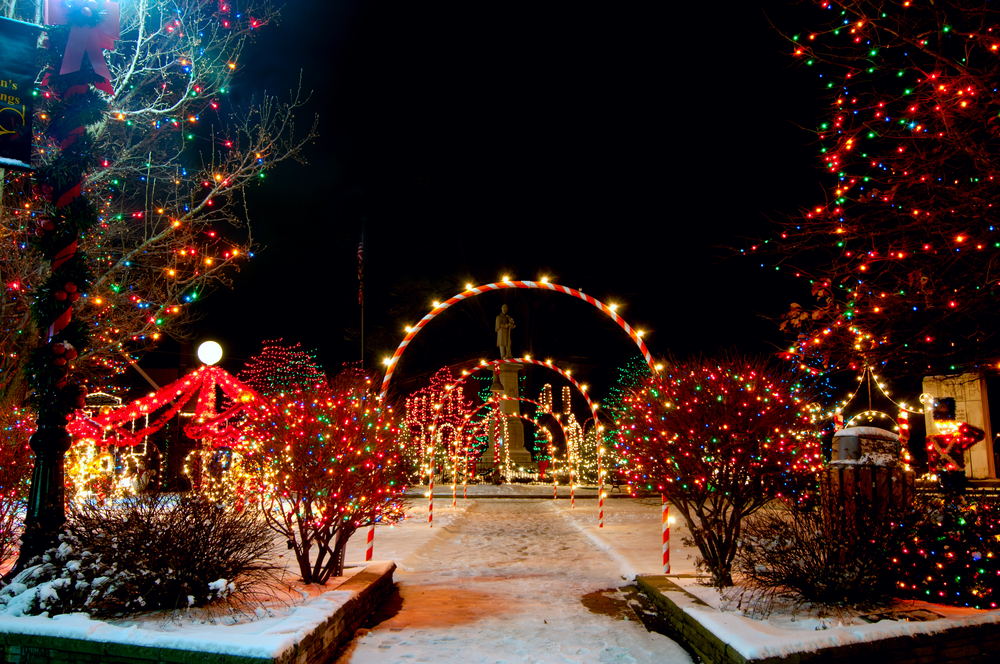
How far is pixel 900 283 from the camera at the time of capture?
7.79 metres

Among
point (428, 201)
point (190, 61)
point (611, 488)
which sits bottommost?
point (611, 488)

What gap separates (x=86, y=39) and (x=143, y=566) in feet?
16.3

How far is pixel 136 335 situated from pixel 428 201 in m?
18.7

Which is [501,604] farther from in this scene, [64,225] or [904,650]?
[64,225]

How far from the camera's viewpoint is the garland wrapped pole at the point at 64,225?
596cm

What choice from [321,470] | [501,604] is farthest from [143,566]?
[501,604]

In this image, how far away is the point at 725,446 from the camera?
A: 6.70 meters

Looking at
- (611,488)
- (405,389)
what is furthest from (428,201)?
(611,488)

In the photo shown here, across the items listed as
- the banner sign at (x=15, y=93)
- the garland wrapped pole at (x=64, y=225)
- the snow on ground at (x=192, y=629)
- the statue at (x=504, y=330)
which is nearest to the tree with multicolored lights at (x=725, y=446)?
the snow on ground at (x=192, y=629)

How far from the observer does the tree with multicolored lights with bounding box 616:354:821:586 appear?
22.0ft

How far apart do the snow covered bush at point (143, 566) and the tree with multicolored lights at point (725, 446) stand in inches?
166

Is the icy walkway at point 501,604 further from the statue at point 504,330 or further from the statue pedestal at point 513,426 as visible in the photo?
the statue at point 504,330

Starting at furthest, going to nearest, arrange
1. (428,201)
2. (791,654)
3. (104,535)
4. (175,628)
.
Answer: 1. (428,201)
2. (104,535)
3. (175,628)
4. (791,654)

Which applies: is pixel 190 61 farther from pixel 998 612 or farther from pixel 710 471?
pixel 998 612
